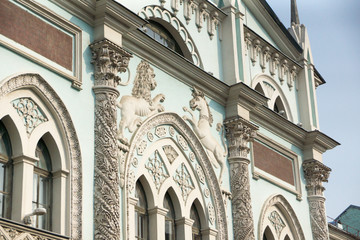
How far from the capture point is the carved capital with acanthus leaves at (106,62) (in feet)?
58.2

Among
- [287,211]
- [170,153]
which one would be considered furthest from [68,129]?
[287,211]

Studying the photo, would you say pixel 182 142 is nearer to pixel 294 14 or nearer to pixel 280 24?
pixel 280 24

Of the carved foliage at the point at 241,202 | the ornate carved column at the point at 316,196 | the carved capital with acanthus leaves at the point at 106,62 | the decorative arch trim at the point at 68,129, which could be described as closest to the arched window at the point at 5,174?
the decorative arch trim at the point at 68,129

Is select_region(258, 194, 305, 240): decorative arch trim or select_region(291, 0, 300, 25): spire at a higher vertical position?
select_region(291, 0, 300, 25): spire

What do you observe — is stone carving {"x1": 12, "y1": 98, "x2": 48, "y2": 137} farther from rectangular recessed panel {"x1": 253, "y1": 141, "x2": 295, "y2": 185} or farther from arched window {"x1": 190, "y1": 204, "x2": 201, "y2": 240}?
rectangular recessed panel {"x1": 253, "y1": 141, "x2": 295, "y2": 185}

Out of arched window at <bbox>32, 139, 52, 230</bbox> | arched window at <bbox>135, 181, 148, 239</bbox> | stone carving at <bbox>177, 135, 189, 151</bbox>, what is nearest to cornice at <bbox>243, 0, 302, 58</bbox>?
stone carving at <bbox>177, 135, 189, 151</bbox>

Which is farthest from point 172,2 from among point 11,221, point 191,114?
point 11,221

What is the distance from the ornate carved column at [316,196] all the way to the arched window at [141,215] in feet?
26.5

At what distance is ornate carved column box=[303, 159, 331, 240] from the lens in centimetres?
2489

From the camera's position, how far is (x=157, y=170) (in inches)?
747

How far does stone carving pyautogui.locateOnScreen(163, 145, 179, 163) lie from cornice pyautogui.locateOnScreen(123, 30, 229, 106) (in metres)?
1.91

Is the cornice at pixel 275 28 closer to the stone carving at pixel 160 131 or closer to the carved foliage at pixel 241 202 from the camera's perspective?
the carved foliage at pixel 241 202

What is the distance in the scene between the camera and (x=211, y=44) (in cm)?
2269

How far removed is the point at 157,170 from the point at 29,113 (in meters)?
4.10
